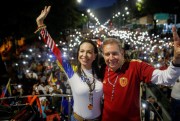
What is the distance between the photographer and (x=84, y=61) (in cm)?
394

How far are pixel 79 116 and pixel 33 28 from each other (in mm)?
16985

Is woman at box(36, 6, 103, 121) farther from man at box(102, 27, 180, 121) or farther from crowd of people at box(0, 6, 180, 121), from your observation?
man at box(102, 27, 180, 121)

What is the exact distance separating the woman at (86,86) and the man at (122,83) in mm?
165

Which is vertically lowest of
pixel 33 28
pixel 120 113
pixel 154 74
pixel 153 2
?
pixel 120 113

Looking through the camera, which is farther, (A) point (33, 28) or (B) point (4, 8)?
(A) point (33, 28)

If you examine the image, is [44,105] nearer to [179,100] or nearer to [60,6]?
[179,100]

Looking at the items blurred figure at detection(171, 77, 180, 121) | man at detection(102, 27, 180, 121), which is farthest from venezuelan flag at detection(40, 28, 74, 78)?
blurred figure at detection(171, 77, 180, 121)

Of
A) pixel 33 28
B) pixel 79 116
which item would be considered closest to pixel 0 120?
pixel 79 116

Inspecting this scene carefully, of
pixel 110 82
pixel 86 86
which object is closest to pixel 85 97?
pixel 86 86

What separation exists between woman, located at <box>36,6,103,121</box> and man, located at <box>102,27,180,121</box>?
0.54ft

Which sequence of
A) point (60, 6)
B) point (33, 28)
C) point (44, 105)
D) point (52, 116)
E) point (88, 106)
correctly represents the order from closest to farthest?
point (88, 106), point (52, 116), point (44, 105), point (33, 28), point (60, 6)

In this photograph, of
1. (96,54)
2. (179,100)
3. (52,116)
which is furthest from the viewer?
(52,116)

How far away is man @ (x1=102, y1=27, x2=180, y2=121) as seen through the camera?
139 inches

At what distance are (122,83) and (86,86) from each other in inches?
21.5
